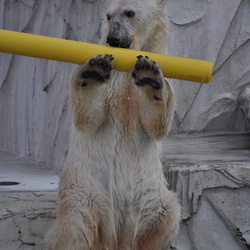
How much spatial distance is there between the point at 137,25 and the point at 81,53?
551 millimetres

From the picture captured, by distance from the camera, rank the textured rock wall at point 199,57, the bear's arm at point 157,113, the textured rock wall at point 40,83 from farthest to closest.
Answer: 1. the textured rock wall at point 40,83
2. the textured rock wall at point 199,57
3. the bear's arm at point 157,113

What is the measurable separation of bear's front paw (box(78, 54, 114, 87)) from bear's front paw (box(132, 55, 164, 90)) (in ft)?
0.47

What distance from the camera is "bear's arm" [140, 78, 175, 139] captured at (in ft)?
8.85

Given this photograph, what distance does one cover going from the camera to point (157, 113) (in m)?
2.74

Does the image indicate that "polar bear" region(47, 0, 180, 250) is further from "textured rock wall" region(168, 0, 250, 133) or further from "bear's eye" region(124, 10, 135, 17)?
"textured rock wall" region(168, 0, 250, 133)

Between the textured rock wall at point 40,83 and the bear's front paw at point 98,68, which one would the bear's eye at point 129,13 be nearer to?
the bear's front paw at point 98,68

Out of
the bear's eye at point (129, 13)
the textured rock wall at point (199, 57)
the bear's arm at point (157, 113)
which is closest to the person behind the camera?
the bear's arm at point (157, 113)

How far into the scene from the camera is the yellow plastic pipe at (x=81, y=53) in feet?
7.95

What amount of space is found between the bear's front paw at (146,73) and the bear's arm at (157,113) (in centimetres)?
16

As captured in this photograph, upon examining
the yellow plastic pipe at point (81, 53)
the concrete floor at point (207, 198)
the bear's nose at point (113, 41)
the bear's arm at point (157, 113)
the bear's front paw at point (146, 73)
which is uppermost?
the bear's nose at point (113, 41)

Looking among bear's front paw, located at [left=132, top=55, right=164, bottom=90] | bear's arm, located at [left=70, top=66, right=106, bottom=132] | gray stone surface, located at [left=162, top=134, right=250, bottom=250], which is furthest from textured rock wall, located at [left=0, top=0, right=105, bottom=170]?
bear's front paw, located at [left=132, top=55, right=164, bottom=90]

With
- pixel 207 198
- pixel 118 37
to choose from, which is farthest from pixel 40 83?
pixel 118 37

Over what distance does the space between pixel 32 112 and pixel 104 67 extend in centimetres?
346

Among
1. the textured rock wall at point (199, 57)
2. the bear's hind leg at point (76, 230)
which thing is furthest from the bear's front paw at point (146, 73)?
the textured rock wall at point (199, 57)
